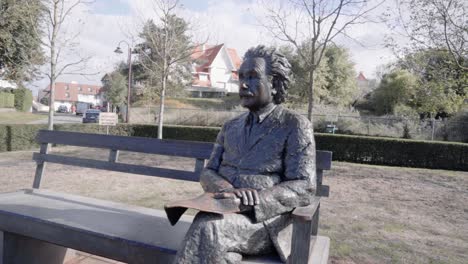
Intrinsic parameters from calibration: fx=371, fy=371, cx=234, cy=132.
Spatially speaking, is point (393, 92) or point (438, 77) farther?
point (393, 92)

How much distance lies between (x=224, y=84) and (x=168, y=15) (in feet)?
101

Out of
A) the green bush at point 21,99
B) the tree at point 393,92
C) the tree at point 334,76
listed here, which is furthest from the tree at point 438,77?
the green bush at point 21,99

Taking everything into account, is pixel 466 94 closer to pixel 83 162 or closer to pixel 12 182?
pixel 83 162

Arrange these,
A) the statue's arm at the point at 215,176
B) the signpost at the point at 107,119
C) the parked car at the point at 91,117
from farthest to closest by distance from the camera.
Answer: the parked car at the point at 91,117 < the signpost at the point at 107,119 < the statue's arm at the point at 215,176

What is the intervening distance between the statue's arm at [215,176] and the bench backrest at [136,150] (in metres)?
0.72

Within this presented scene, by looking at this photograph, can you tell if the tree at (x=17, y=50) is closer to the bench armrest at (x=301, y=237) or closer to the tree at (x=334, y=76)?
the bench armrest at (x=301, y=237)

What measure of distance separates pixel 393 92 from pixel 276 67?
89.3 ft

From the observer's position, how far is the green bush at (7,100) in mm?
27141

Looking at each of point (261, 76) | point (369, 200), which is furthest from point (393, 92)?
point (261, 76)

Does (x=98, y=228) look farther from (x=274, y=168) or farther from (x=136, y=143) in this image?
(x=274, y=168)

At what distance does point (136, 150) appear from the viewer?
3.89 meters

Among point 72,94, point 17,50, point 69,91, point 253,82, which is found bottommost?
point 253,82

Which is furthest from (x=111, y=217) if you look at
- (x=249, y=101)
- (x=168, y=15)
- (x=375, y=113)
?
(x=375, y=113)

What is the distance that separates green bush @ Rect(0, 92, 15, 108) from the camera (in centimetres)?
2714
